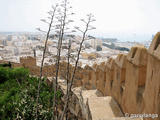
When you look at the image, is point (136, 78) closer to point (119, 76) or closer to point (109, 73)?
point (119, 76)

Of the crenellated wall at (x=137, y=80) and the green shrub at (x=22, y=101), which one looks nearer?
the crenellated wall at (x=137, y=80)

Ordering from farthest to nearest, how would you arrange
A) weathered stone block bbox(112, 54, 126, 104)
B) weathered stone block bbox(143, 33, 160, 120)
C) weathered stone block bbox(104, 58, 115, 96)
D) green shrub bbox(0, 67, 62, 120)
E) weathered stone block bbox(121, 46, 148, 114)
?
green shrub bbox(0, 67, 62, 120) < weathered stone block bbox(104, 58, 115, 96) < weathered stone block bbox(112, 54, 126, 104) < weathered stone block bbox(121, 46, 148, 114) < weathered stone block bbox(143, 33, 160, 120)

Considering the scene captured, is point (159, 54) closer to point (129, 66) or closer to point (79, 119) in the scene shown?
point (129, 66)

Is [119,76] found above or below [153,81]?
below

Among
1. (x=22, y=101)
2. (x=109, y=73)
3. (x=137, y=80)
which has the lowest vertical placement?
(x=22, y=101)

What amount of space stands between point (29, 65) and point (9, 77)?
4.10m

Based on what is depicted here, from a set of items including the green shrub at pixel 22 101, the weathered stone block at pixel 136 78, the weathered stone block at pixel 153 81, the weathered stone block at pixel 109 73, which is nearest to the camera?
the weathered stone block at pixel 153 81

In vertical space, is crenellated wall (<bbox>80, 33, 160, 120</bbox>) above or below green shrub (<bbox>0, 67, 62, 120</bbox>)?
above

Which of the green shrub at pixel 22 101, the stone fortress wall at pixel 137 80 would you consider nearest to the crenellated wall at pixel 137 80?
the stone fortress wall at pixel 137 80

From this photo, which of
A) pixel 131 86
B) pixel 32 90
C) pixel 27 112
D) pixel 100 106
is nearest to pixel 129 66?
pixel 131 86

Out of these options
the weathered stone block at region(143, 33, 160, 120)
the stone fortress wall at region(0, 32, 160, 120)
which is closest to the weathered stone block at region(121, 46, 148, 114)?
the stone fortress wall at region(0, 32, 160, 120)

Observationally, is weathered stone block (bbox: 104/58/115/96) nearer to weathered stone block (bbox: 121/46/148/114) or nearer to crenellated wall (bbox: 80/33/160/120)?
crenellated wall (bbox: 80/33/160/120)

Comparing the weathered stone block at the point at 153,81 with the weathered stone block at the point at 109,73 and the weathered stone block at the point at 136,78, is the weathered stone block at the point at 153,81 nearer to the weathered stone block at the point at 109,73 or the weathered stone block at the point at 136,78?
the weathered stone block at the point at 136,78

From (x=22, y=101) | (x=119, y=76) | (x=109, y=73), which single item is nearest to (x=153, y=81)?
(x=119, y=76)
